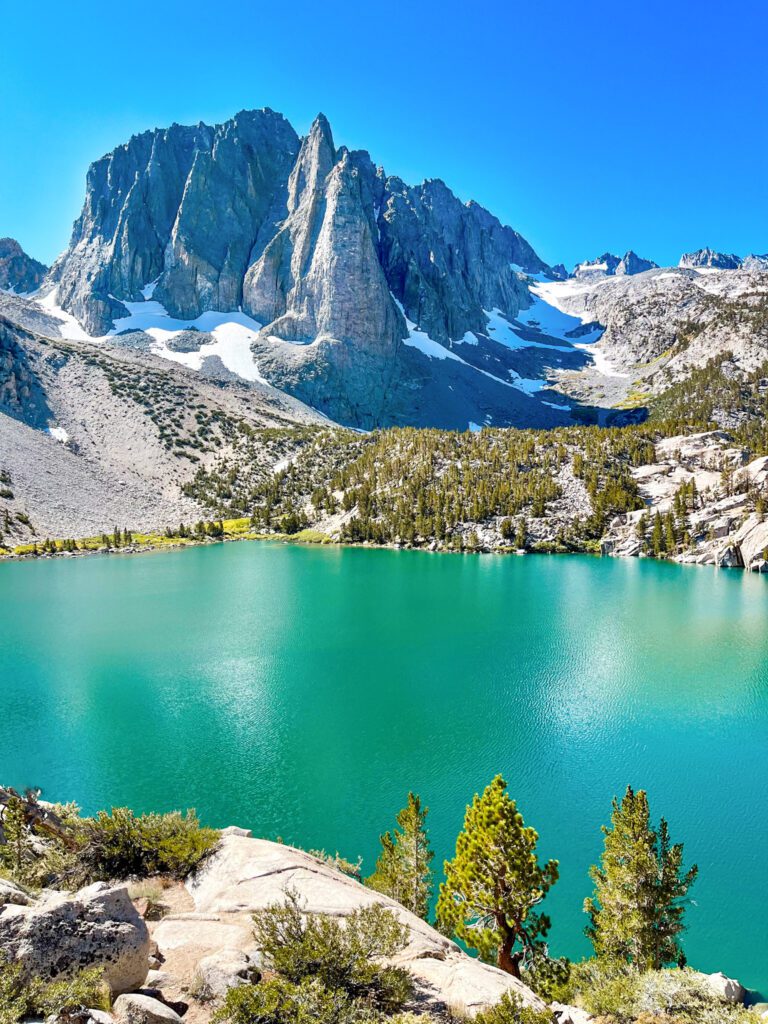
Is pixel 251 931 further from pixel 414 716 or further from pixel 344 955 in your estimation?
pixel 414 716

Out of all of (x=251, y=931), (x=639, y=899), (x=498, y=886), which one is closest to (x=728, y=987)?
(x=639, y=899)

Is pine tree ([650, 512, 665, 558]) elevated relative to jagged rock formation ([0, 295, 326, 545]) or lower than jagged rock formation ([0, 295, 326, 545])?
lower

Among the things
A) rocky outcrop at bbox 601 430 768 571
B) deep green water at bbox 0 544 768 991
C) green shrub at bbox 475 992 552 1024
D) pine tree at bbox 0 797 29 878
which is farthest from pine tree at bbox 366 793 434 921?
rocky outcrop at bbox 601 430 768 571

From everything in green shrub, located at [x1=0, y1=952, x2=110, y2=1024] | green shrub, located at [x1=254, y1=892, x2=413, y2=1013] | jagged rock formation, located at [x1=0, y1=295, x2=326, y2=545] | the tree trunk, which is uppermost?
jagged rock formation, located at [x1=0, y1=295, x2=326, y2=545]

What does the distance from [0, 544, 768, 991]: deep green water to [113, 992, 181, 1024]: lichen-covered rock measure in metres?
10.8

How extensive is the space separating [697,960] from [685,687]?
18.9 metres

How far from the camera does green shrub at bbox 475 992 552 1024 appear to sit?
6676 millimetres

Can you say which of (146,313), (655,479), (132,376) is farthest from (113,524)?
(146,313)

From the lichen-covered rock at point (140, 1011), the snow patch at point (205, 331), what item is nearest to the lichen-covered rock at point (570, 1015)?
the lichen-covered rock at point (140, 1011)

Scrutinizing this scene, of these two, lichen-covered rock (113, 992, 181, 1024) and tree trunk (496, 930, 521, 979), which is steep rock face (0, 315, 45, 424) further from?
lichen-covered rock (113, 992, 181, 1024)

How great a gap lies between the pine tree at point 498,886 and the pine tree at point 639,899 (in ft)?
4.04

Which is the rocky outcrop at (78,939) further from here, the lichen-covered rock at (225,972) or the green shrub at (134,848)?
the green shrub at (134,848)

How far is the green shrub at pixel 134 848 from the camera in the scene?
36.6 feet

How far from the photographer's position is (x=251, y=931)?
8.66 metres
